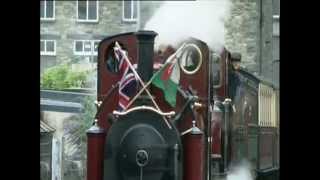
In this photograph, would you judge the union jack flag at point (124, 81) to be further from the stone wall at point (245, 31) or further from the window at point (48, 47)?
the stone wall at point (245, 31)

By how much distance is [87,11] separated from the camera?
1.95 meters

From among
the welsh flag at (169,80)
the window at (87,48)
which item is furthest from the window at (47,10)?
the welsh flag at (169,80)

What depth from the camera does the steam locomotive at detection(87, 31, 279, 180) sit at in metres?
1.75

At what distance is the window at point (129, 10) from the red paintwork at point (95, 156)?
0.39 m

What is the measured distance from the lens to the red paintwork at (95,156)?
1.79 m

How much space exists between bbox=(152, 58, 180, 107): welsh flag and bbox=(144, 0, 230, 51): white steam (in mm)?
66

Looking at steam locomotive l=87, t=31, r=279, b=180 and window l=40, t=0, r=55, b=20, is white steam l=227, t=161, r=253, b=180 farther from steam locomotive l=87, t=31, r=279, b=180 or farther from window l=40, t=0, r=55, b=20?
window l=40, t=0, r=55, b=20

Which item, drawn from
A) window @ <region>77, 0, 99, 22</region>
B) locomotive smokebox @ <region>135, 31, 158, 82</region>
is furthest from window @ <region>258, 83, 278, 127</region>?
window @ <region>77, 0, 99, 22</region>

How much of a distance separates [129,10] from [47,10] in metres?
0.27

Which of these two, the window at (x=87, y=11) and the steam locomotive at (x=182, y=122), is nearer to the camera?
the steam locomotive at (x=182, y=122)

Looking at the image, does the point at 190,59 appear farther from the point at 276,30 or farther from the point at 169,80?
the point at 276,30

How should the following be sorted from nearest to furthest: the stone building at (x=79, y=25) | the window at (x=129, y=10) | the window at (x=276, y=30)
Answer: the window at (x=276, y=30), the stone building at (x=79, y=25), the window at (x=129, y=10)
